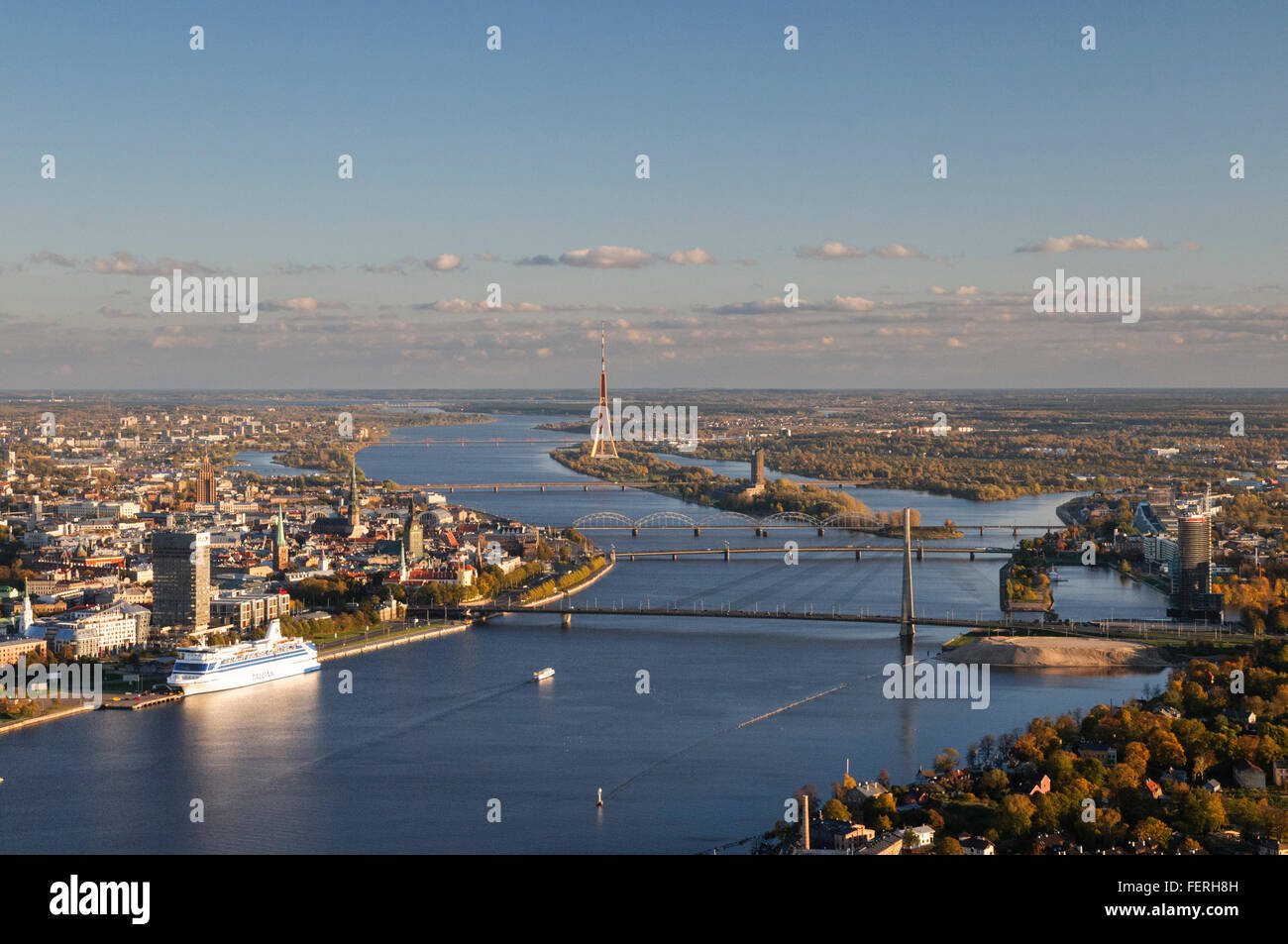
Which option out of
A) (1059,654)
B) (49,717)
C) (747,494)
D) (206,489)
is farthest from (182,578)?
(747,494)

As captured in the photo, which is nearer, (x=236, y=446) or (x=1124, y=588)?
(x=1124, y=588)

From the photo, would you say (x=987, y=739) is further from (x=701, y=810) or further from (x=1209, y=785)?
(x=701, y=810)

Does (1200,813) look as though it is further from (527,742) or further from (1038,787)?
(527,742)

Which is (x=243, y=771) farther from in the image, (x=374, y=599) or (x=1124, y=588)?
(x=1124, y=588)

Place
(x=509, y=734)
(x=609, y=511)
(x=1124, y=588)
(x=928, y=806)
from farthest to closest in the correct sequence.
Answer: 1. (x=609, y=511)
2. (x=1124, y=588)
3. (x=509, y=734)
4. (x=928, y=806)
